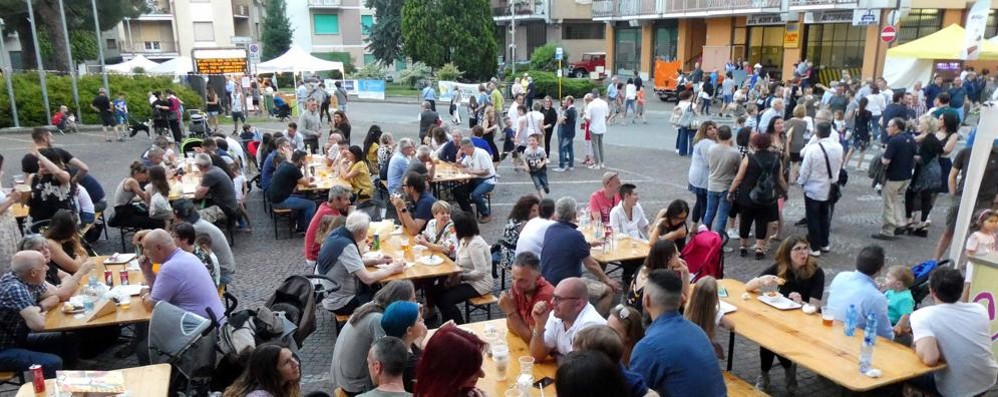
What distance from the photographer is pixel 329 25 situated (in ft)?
174

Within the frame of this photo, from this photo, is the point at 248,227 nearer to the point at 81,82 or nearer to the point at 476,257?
the point at 476,257

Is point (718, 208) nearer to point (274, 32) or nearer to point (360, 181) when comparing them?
point (360, 181)

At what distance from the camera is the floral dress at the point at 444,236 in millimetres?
7098

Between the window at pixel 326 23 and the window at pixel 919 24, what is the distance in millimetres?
39333

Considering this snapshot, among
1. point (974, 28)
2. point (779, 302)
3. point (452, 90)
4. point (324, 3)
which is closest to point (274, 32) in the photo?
point (324, 3)

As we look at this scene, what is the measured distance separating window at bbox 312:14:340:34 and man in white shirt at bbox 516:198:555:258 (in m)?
50.0

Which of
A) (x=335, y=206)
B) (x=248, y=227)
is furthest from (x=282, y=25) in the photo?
(x=335, y=206)

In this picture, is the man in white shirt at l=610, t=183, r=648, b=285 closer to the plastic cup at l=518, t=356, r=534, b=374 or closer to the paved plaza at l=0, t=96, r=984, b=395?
the paved plaza at l=0, t=96, r=984, b=395

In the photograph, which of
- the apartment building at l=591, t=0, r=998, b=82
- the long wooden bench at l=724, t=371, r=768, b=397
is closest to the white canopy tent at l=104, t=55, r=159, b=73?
the apartment building at l=591, t=0, r=998, b=82

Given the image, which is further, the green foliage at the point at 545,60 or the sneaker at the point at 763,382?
the green foliage at the point at 545,60

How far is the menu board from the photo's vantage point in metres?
27.1

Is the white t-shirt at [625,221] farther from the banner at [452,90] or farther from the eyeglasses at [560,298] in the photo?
the banner at [452,90]

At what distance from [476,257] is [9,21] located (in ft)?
104

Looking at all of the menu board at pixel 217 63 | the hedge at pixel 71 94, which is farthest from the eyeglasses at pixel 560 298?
the menu board at pixel 217 63
